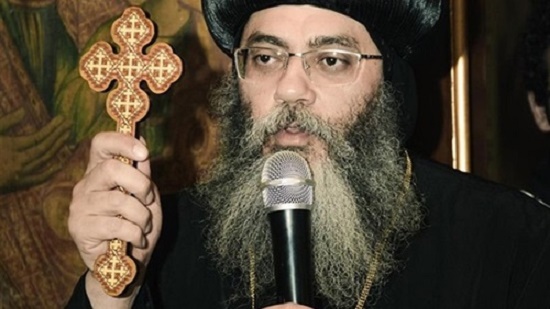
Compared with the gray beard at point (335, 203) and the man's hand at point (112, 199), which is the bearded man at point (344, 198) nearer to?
the gray beard at point (335, 203)

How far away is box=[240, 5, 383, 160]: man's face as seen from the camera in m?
2.98

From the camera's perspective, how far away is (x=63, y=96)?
4.03m

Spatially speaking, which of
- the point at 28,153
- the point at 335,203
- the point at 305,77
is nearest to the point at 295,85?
the point at 305,77

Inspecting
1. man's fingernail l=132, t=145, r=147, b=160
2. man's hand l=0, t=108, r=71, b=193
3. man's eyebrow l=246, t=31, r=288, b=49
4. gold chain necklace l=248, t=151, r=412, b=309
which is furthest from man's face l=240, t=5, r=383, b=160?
man's hand l=0, t=108, r=71, b=193

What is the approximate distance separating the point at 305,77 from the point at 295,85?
4 cm

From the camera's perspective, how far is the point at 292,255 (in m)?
2.39

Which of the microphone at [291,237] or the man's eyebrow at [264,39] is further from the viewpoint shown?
the man's eyebrow at [264,39]

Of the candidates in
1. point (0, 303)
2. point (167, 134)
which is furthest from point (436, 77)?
point (0, 303)

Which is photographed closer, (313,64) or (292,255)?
(292,255)

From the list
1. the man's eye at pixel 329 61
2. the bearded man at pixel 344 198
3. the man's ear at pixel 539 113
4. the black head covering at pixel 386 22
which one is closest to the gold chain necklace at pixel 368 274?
the bearded man at pixel 344 198

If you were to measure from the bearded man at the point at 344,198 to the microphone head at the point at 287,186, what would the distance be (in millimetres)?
434

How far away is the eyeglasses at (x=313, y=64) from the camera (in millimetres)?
3037

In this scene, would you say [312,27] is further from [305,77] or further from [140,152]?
[140,152]

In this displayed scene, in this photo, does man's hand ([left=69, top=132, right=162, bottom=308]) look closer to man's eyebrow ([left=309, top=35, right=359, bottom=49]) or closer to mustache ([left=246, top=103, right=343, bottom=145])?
mustache ([left=246, top=103, right=343, bottom=145])
